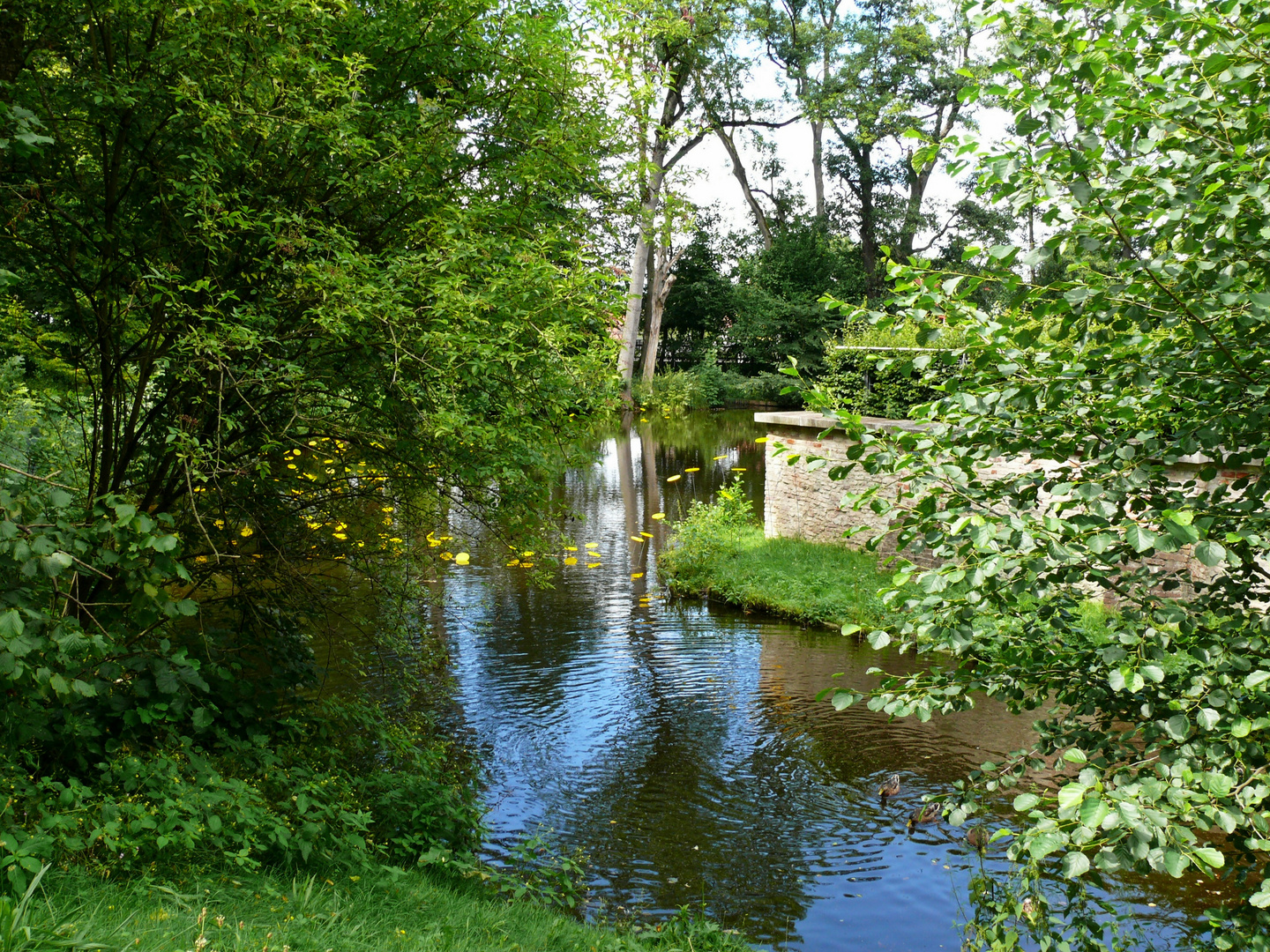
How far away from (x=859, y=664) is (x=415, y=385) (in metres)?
6.24

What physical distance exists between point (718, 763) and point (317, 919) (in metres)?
4.09

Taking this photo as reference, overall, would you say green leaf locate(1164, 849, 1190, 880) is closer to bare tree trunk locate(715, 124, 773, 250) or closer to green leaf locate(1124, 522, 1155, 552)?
green leaf locate(1124, 522, 1155, 552)

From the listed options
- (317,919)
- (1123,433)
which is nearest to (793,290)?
(1123,433)

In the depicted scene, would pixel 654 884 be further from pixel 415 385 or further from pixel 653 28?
pixel 653 28

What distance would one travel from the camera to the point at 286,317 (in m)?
4.68

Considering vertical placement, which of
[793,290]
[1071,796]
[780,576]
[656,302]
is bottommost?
[780,576]

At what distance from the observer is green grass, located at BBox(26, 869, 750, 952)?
267 cm

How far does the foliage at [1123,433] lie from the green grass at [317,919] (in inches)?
79.6

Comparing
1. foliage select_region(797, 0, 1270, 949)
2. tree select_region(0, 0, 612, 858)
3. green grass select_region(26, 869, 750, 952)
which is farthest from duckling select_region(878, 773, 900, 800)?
foliage select_region(797, 0, 1270, 949)

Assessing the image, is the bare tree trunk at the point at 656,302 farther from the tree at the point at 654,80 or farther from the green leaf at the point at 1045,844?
the green leaf at the point at 1045,844

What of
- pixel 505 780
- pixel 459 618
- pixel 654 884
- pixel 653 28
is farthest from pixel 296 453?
pixel 459 618

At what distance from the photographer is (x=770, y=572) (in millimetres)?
11352

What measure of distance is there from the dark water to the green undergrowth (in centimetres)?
30

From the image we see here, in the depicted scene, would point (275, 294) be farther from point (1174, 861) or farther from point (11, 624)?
point (1174, 861)
